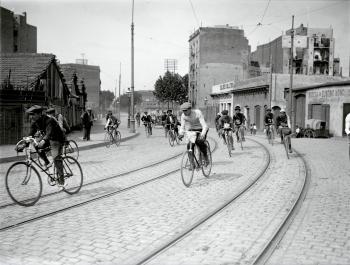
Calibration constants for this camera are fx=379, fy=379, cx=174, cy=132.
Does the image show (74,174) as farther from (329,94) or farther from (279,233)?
(329,94)

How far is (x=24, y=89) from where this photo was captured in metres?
20.5

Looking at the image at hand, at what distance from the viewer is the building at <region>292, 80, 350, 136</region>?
91.6 ft

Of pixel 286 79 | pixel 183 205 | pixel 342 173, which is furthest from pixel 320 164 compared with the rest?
pixel 286 79

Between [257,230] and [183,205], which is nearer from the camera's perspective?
[257,230]

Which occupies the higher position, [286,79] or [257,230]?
[286,79]

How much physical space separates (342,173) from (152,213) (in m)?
6.23

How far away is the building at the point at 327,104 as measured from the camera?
2792cm

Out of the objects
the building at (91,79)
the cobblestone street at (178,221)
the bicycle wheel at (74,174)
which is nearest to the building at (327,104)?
the cobblestone street at (178,221)

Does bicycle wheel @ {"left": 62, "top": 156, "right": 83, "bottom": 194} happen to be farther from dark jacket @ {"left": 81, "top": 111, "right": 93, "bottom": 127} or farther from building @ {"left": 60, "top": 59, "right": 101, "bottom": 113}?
building @ {"left": 60, "top": 59, "right": 101, "bottom": 113}

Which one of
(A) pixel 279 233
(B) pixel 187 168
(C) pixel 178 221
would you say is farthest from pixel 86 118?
(A) pixel 279 233

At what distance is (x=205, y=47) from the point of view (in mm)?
70625

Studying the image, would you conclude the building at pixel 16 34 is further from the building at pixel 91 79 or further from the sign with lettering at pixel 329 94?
the building at pixel 91 79

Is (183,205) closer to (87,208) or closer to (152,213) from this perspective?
(152,213)

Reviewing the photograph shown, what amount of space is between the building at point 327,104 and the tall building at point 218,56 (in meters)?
36.8
